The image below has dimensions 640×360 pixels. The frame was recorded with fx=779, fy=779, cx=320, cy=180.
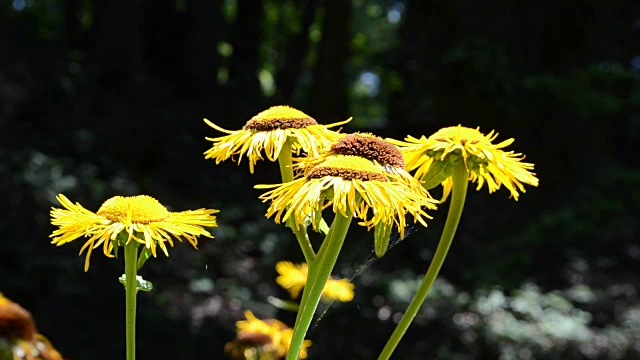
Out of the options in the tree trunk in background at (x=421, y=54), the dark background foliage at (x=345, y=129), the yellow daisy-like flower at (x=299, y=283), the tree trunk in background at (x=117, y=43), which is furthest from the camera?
the tree trunk in background at (x=117, y=43)

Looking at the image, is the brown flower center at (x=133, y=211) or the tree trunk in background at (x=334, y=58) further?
the tree trunk in background at (x=334, y=58)

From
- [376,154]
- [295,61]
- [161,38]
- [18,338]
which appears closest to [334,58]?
[295,61]

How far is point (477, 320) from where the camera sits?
493 cm

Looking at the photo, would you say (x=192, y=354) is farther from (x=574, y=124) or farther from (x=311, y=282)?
(x=574, y=124)

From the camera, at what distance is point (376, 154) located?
0.95m

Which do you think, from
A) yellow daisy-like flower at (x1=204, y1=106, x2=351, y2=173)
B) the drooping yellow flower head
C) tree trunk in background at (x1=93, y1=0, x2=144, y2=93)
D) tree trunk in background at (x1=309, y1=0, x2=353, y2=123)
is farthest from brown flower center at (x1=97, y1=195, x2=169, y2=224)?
tree trunk in background at (x1=309, y1=0, x2=353, y2=123)

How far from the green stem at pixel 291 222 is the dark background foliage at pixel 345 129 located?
2379 mm

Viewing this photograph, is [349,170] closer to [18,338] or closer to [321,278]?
[321,278]

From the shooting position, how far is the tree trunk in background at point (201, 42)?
8492 mm

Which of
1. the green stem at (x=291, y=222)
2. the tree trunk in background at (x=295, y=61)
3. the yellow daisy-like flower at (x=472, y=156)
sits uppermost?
the tree trunk in background at (x=295, y=61)

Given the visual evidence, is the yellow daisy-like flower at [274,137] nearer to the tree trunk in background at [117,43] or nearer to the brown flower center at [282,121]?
the brown flower center at [282,121]

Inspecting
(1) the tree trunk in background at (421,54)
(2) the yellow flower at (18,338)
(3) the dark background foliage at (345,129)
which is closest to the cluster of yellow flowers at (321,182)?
(2) the yellow flower at (18,338)

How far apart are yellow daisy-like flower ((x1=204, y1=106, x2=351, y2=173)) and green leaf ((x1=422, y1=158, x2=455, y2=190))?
136mm

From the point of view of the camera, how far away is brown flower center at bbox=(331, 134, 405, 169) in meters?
0.95
